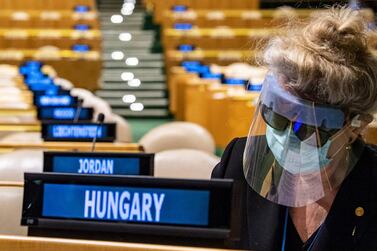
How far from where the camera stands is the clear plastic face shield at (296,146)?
48.8 inches

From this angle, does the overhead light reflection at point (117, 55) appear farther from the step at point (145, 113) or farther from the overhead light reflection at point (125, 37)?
the step at point (145, 113)

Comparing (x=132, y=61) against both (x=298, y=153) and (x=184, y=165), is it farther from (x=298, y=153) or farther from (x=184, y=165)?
(x=298, y=153)

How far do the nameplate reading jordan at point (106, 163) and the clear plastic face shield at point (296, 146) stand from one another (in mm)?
708

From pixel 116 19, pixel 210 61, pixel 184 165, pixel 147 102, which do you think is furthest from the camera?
pixel 116 19

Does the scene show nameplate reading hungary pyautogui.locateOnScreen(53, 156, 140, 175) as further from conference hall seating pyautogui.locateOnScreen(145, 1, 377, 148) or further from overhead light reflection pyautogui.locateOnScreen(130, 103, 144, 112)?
overhead light reflection pyautogui.locateOnScreen(130, 103, 144, 112)

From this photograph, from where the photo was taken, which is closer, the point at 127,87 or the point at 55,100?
the point at 55,100

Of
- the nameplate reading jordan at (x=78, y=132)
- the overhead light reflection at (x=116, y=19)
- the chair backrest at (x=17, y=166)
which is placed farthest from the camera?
the overhead light reflection at (x=116, y=19)

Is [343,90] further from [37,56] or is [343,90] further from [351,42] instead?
[37,56]

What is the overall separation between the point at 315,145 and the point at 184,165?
171cm

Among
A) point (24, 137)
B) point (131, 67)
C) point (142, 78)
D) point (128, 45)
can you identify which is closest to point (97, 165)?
point (24, 137)

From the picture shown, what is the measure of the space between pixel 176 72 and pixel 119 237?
32.6 ft

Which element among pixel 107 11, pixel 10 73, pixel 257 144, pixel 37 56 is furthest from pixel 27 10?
pixel 257 144

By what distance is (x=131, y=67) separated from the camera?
40.6 ft

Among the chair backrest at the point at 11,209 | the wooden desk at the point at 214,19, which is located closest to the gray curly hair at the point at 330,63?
the chair backrest at the point at 11,209
